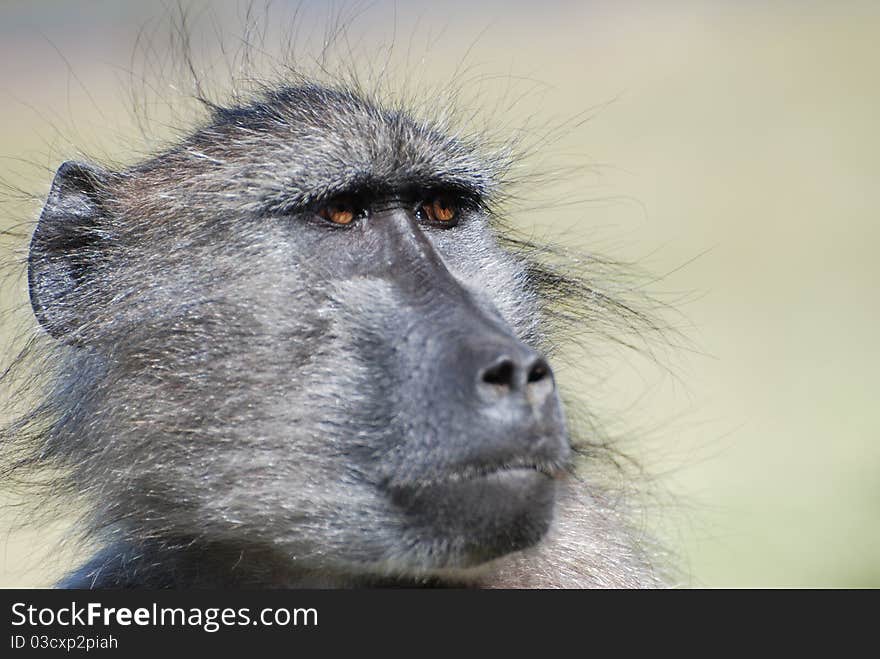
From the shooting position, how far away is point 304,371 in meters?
3.40

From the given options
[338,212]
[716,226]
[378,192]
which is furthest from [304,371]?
[716,226]

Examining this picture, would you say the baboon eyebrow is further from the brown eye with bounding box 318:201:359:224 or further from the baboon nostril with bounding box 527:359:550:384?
the baboon nostril with bounding box 527:359:550:384

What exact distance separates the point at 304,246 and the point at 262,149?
44 centimetres

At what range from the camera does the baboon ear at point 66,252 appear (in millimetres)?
3848

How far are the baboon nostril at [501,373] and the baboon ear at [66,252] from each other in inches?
58.9

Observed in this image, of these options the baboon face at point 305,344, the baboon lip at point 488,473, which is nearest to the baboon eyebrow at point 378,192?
the baboon face at point 305,344

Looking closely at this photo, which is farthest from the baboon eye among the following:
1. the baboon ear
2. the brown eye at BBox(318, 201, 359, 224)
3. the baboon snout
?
the baboon snout

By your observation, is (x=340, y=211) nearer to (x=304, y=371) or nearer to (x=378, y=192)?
(x=378, y=192)

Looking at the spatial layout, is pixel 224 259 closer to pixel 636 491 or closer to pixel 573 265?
pixel 573 265

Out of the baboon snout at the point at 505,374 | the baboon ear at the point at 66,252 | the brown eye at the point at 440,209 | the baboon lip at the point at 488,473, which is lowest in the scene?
the baboon lip at the point at 488,473

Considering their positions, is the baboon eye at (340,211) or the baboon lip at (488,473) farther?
the baboon eye at (340,211)

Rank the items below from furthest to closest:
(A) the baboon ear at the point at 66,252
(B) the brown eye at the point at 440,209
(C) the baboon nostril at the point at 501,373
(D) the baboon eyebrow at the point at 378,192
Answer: (B) the brown eye at the point at 440,209 → (A) the baboon ear at the point at 66,252 → (D) the baboon eyebrow at the point at 378,192 → (C) the baboon nostril at the point at 501,373

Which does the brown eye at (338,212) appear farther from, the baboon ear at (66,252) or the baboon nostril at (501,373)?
the baboon nostril at (501,373)

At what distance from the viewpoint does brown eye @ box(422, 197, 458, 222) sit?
13.3ft
